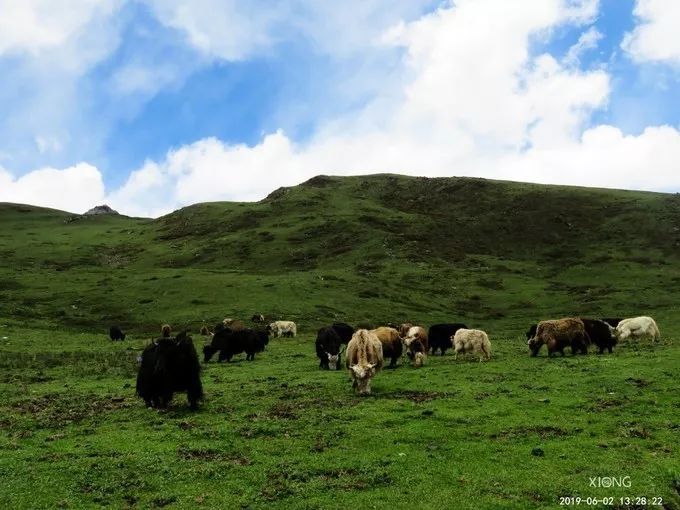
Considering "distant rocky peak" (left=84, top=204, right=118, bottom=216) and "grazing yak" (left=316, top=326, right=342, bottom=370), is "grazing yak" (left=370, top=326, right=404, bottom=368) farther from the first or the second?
"distant rocky peak" (left=84, top=204, right=118, bottom=216)

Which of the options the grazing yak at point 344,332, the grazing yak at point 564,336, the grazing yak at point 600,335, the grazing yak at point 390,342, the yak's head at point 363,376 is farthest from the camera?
the grazing yak at point 344,332

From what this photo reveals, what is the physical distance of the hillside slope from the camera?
60344 millimetres

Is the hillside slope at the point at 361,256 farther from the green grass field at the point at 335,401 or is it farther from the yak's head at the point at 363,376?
the yak's head at the point at 363,376

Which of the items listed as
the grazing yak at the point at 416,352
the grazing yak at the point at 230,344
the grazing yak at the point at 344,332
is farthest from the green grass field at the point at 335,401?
the grazing yak at the point at 344,332

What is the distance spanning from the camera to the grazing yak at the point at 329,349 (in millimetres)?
26828

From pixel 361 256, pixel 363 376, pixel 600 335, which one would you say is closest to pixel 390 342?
pixel 363 376

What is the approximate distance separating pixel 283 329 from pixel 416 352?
22663mm

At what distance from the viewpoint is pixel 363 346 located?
21.4 meters

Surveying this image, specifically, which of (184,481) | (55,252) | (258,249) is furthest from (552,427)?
(55,252)

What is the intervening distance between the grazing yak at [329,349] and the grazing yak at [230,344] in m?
6.77

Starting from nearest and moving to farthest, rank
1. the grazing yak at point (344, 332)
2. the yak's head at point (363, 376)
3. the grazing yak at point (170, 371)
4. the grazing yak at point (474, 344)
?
the grazing yak at point (170, 371) < the yak's head at point (363, 376) < the grazing yak at point (474, 344) < the grazing yak at point (344, 332)

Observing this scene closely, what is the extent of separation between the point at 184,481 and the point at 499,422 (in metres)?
8.36

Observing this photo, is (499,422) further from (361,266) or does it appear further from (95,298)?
(361,266)

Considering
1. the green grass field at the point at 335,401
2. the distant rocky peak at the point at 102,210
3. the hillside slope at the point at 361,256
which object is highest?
the distant rocky peak at the point at 102,210
